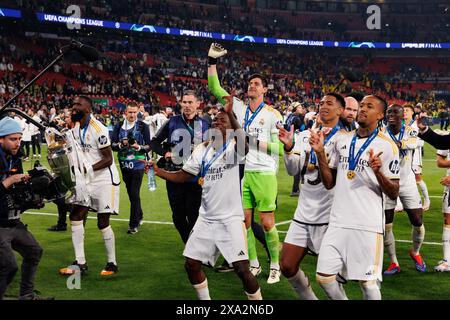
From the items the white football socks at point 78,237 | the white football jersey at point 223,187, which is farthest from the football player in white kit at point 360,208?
the white football socks at point 78,237

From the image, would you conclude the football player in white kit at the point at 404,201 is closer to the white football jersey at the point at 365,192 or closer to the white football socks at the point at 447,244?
the white football socks at the point at 447,244

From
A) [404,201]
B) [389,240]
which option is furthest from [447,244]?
[389,240]

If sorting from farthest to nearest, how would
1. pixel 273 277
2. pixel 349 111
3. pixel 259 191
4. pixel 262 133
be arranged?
1. pixel 262 133
2. pixel 259 191
3. pixel 273 277
4. pixel 349 111

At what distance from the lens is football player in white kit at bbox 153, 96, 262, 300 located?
5410mm

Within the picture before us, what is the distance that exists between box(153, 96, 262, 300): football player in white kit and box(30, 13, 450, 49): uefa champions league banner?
38.0 meters

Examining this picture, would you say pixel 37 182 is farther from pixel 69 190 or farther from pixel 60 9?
pixel 60 9

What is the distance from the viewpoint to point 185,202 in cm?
761

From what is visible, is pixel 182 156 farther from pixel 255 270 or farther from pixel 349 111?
pixel 349 111

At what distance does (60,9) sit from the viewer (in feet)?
139

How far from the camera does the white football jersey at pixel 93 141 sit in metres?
7.68

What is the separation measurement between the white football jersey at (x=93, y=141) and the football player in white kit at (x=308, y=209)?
9.51 feet

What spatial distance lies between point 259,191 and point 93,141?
2.21 metres

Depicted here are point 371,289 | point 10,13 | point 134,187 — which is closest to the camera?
point 371,289

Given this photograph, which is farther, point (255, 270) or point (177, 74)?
point (177, 74)
